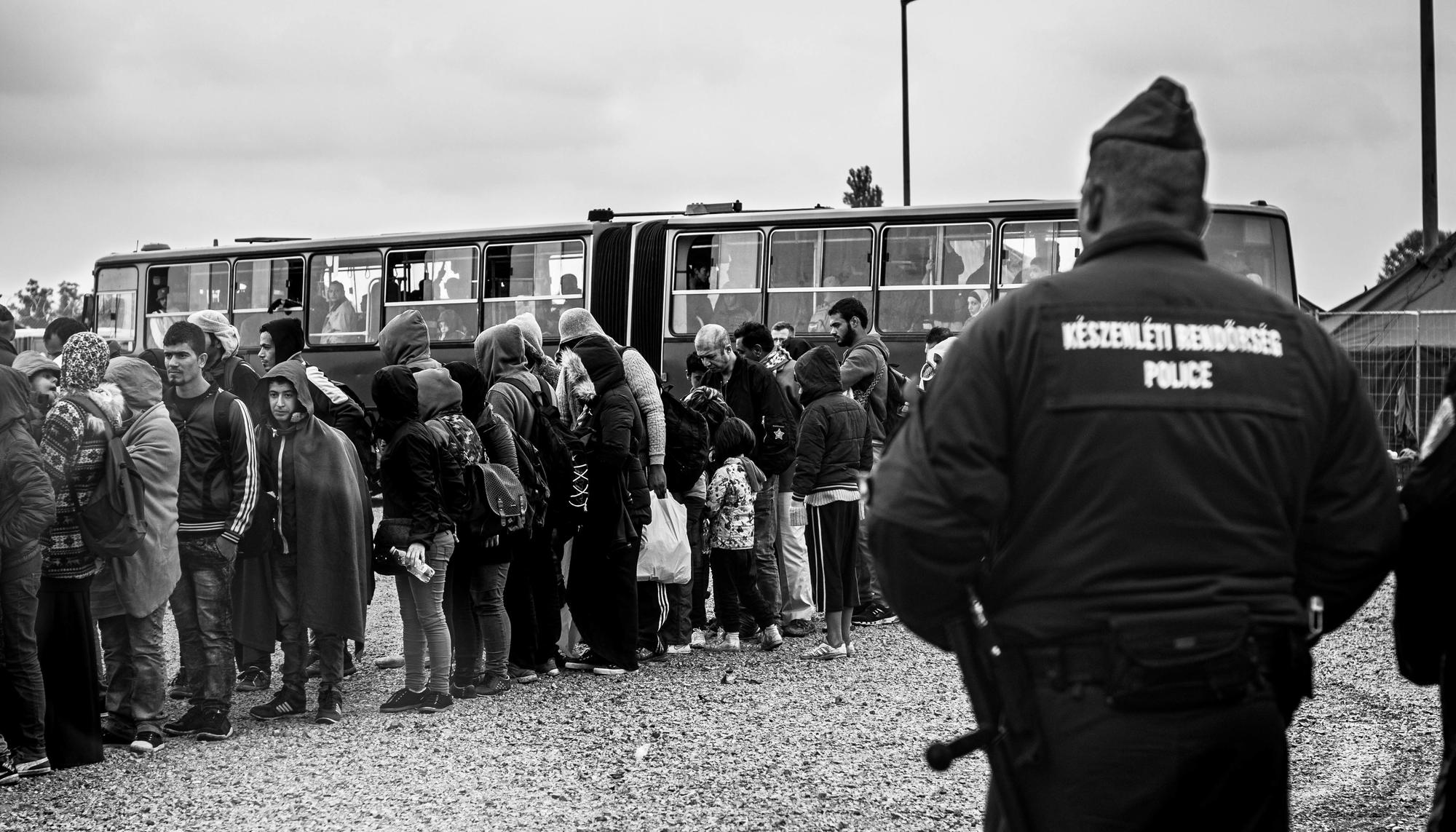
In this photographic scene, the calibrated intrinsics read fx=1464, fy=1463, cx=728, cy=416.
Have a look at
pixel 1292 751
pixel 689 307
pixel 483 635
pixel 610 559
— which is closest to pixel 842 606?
pixel 610 559

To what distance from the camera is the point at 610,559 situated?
8.45 meters

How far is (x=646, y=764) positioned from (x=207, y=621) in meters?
2.22

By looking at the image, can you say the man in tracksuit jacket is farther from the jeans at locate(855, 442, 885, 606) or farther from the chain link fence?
the chain link fence

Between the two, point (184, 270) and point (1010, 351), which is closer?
point (1010, 351)

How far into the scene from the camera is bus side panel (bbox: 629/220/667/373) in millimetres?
17969

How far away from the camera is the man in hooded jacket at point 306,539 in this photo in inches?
282

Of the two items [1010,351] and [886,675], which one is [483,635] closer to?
[886,675]

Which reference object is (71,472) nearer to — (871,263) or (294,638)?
(294,638)

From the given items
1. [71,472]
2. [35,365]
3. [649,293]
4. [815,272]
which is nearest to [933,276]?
[815,272]

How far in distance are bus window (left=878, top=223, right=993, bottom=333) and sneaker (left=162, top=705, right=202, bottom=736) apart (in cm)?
1087

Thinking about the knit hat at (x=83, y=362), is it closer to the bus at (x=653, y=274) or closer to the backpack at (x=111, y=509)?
the backpack at (x=111, y=509)

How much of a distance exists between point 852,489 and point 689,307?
932 cm

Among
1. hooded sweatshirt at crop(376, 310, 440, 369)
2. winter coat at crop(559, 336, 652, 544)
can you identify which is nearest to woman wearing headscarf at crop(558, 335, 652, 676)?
winter coat at crop(559, 336, 652, 544)

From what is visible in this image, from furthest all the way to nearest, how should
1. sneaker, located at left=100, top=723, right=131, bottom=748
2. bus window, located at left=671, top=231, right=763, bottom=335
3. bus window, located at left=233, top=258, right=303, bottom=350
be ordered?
bus window, located at left=233, top=258, right=303, bottom=350 → bus window, located at left=671, top=231, right=763, bottom=335 → sneaker, located at left=100, top=723, right=131, bottom=748
